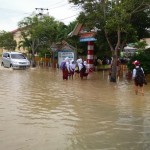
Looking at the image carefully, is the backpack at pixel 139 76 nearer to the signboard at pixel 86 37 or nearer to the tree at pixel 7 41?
the signboard at pixel 86 37

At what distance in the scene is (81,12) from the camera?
80.1 feet

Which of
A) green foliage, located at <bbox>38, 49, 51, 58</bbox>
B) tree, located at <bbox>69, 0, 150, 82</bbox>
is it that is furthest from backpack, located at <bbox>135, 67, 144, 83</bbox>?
green foliage, located at <bbox>38, 49, 51, 58</bbox>

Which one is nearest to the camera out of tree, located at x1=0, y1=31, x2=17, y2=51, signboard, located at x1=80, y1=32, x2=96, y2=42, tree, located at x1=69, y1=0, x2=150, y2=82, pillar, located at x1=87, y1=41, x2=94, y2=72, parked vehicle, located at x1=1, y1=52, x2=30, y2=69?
tree, located at x1=69, y1=0, x2=150, y2=82

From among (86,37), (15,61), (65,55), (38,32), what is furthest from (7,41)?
(86,37)

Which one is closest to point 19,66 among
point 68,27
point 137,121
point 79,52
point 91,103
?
point 79,52

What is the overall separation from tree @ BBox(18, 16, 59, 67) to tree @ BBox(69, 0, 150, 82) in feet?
66.1

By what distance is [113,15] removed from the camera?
74.9ft

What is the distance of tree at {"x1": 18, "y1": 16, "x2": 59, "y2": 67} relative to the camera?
44.4 m

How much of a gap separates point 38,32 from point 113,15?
22.7 m

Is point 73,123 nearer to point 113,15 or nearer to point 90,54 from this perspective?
point 113,15

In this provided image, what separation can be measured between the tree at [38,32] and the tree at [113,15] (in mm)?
20160

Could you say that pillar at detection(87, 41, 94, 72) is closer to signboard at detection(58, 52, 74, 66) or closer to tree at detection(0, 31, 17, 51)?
signboard at detection(58, 52, 74, 66)

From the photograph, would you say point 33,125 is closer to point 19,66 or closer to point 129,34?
point 129,34

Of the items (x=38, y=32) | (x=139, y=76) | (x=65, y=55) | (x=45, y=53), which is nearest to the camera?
(x=139, y=76)
